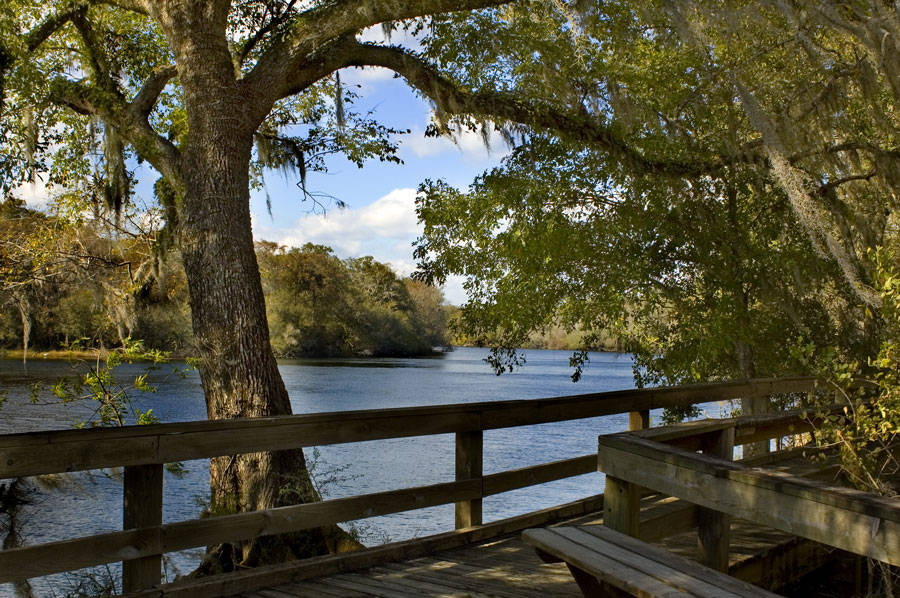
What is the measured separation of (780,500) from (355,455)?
54.4 feet

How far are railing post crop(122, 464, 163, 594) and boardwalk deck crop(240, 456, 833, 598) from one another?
44cm

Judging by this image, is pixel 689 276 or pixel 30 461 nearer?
pixel 30 461

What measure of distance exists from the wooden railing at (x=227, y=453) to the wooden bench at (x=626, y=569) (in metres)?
1.44

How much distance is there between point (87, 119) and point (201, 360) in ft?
18.5

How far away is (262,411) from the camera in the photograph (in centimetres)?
601

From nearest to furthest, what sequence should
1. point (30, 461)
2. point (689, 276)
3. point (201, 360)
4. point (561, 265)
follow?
point (30, 461) < point (201, 360) < point (561, 265) < point (689, 276)

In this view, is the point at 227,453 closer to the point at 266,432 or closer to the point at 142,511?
the point at 266,432

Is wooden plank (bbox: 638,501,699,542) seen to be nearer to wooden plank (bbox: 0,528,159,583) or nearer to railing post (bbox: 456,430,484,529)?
railing post (bbox: 456,430,484,529)

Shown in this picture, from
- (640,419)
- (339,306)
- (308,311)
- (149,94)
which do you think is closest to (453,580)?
(640,419)

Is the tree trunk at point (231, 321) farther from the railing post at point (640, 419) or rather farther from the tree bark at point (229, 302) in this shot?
the railing post at point (640, 419)

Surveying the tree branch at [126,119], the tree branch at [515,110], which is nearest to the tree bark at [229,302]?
the tree branch at [126,119]

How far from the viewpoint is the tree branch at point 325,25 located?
6.44 m

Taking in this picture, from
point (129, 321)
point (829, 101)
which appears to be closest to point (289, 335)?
point (129, 321)

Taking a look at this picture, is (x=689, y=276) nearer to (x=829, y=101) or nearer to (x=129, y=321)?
(x=829, y=101)
